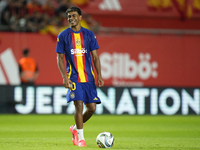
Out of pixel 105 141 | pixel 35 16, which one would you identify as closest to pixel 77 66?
pixel 105 141

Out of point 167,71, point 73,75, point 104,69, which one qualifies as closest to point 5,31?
point 104,69

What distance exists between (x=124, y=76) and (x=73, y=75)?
11.7m

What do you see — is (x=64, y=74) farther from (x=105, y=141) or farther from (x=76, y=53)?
(x=105, y=141)

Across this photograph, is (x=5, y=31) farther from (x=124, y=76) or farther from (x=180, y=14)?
(x=180, y=14)

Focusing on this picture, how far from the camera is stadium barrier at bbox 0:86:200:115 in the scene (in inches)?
507

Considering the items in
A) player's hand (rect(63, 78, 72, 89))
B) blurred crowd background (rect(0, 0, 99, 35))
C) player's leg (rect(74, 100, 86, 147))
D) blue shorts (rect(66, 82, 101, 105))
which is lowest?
player's leg (rect(74, 100, 86, 147))

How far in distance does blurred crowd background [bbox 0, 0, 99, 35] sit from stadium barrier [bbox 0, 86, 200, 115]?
4006 mm

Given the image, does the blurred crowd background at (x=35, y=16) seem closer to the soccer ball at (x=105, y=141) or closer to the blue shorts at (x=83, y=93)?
the blue shorts at (x=83, y=93)

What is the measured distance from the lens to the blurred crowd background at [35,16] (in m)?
16.2

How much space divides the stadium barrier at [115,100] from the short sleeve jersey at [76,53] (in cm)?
687

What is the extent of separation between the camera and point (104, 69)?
691 inches

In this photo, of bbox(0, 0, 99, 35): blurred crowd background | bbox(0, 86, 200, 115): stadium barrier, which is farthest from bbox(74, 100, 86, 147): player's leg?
bbox(0, 0, 99, 35): blurred crowd background

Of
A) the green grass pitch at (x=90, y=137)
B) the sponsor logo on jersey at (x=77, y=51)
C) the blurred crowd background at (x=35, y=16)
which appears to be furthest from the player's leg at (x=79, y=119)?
the blurred crowd background at (x=35, y=16)

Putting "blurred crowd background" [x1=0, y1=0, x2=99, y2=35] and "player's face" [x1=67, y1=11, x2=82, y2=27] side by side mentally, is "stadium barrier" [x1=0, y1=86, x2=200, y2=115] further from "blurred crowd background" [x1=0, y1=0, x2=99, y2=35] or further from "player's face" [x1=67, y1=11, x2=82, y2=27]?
"player's face" [x1=67, y1=11, x2=82, y2=27]
